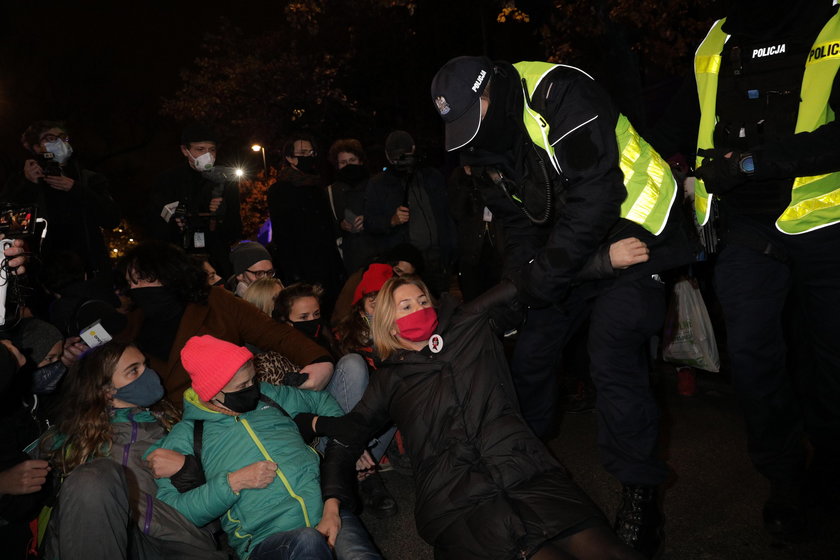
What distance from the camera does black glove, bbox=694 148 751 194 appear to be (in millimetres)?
2619

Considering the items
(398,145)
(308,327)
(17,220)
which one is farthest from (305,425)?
(398,145)

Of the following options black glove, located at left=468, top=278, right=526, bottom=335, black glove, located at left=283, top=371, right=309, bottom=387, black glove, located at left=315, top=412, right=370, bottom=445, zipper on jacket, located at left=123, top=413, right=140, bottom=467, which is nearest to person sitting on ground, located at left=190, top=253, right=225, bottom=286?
black glove, located at left=283, top=371, right=309, bottom=387

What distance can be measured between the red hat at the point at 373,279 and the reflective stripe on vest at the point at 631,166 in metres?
2.06

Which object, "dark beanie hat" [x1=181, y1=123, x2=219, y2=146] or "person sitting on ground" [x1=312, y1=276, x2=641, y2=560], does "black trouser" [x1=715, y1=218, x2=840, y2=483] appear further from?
"dark beanie hat" [x1=181, y1=123, x2=219, y2=146]

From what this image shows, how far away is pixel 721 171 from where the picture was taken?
2.69 metres

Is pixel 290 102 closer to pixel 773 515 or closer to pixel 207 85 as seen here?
pixel 207 85

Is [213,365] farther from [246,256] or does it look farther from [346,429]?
[246,256]

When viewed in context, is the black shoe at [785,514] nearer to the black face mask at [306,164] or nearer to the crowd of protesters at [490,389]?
the crowd of protesters at [490,389]

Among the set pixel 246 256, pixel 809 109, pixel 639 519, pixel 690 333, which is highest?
pixel 809 109

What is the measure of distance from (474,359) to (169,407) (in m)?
1.58

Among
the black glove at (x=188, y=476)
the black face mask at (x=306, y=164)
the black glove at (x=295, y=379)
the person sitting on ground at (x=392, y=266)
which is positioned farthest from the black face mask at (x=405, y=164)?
the black glove at (x=188, y=476)

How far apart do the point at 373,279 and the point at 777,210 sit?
2567 mm

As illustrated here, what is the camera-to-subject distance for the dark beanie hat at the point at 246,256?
5.13m

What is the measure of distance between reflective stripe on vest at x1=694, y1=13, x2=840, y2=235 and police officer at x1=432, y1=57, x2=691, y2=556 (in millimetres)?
364
